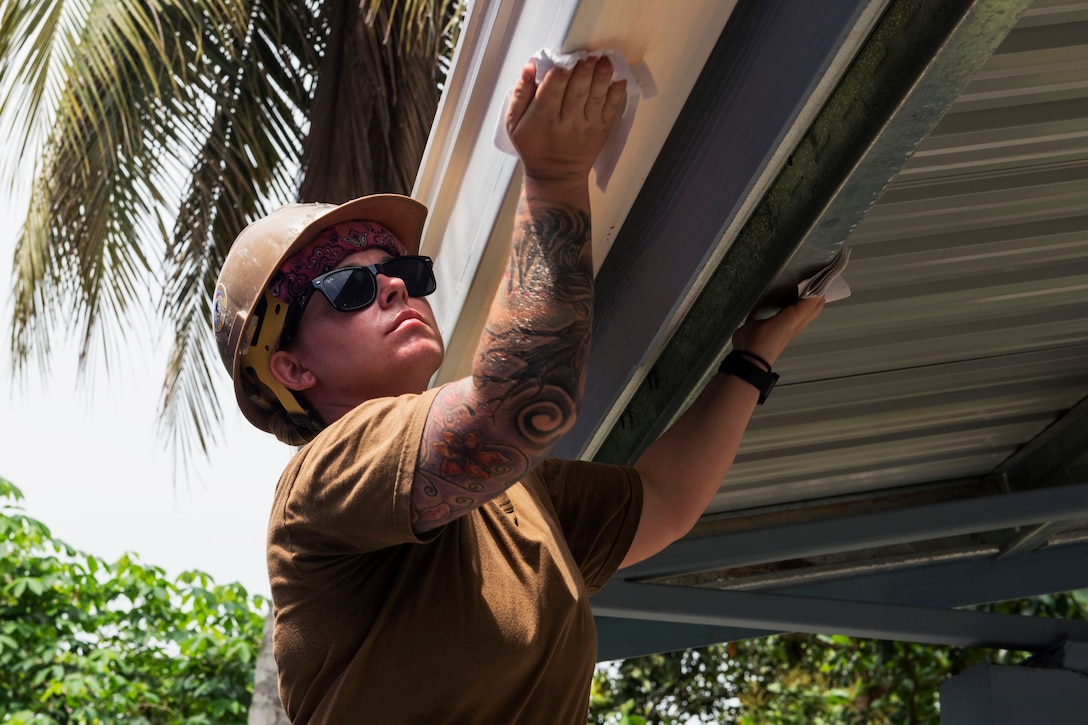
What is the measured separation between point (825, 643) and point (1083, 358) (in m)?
7.44

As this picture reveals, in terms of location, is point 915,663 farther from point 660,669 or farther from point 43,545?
point 43,545

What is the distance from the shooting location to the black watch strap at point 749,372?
7.67 feet

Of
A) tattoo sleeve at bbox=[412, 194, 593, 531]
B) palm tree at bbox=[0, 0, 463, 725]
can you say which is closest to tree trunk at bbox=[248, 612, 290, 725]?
palm tree at bbox=[0, 0, 463, 725]

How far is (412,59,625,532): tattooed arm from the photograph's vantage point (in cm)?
157

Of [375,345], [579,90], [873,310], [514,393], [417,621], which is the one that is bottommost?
[417,621]

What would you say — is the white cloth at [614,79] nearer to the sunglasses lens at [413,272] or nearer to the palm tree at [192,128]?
the sunglasses lens at [413,272]

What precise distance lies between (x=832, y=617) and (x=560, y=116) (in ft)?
6.77

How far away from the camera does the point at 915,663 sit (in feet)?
28.8

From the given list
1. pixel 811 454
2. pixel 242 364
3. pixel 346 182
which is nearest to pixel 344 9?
pixel 346 182

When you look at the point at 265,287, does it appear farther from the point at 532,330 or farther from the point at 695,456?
the point at 695,456

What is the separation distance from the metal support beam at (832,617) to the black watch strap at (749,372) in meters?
1.04

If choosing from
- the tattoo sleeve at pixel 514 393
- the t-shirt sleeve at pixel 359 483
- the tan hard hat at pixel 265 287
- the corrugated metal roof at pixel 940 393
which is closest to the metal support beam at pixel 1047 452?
the corrugated metal roof at pixel 940 393

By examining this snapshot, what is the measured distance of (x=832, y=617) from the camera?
130 inches

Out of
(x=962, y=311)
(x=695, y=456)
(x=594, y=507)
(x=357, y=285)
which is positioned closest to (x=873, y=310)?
(x=962, y=311)
